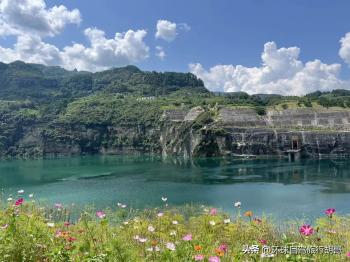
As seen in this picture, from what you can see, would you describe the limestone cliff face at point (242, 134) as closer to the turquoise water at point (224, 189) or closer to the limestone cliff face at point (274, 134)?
the limestone cliff face at point (274, 134)

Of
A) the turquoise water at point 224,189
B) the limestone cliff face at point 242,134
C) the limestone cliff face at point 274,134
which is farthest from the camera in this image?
the limestone cliff face at point 242,134

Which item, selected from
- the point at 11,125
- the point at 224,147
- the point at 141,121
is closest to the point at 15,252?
the point at 224,147

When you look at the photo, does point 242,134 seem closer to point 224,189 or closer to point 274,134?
point 274,134

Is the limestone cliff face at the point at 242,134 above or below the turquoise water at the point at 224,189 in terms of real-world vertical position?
above

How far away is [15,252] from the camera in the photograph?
696cm

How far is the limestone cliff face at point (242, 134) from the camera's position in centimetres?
10200

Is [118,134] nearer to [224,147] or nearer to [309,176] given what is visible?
[224,147]

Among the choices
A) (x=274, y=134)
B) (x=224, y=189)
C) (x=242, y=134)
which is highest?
(x=242, y=134)

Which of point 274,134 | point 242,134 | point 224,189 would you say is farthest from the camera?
point 242,134

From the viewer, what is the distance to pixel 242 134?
4289 inches

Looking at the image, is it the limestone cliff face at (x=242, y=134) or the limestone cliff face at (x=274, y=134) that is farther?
the limestone cliff face at (x=242, y=134)

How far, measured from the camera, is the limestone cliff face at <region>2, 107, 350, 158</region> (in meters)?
102

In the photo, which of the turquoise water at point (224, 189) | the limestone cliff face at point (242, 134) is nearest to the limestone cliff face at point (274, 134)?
the limestone cliff face at point (242, 134)

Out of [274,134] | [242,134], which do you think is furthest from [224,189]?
[242,134]
